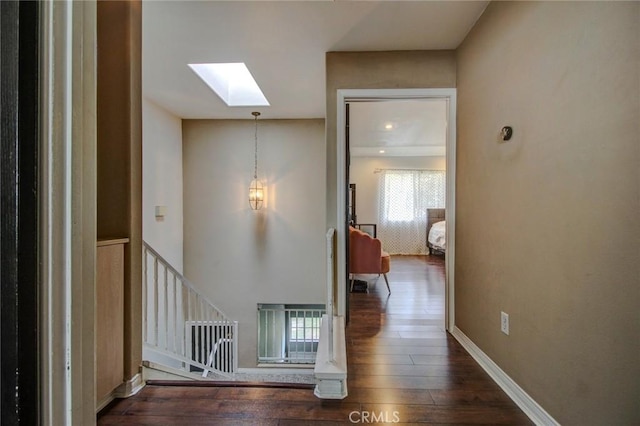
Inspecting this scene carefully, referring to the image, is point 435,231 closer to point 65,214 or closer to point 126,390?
point 126,390

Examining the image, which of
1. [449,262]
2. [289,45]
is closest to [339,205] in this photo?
[449,262]

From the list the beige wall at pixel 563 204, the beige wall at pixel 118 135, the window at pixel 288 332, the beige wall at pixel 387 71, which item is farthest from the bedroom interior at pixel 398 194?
the beige wall at pixel 118 135

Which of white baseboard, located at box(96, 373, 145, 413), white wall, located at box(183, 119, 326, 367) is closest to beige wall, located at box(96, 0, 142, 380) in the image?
white baseboard, located at box(96, 373, 145, 413)

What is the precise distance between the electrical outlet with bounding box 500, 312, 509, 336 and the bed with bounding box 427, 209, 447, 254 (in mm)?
4268

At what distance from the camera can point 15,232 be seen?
16.6 inches

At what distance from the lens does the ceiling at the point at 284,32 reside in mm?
1919

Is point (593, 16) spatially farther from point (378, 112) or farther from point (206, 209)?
point (206, 209)

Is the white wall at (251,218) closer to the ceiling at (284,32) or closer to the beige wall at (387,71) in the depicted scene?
the ceiling at (284,32)

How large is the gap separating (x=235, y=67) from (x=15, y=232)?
3.49m

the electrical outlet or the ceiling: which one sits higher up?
the ceiling

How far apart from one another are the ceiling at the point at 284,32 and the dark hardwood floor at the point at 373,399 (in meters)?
2.35

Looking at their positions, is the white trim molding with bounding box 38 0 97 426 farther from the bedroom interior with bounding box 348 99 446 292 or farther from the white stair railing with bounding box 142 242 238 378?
the bedroom interior with bounding box 348 99 446 292

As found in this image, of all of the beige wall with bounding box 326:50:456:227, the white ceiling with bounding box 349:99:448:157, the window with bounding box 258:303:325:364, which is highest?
the white ceiling with bounding box 349:99:448:157

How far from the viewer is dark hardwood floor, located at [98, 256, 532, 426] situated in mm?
1499
